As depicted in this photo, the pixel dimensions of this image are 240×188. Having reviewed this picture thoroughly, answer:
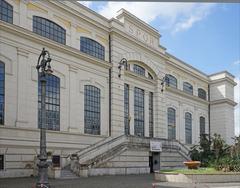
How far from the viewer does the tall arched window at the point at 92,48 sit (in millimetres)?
36406

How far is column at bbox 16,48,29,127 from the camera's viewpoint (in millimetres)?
29031

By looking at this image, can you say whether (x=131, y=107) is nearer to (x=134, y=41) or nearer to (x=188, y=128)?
(x=134, y=41)

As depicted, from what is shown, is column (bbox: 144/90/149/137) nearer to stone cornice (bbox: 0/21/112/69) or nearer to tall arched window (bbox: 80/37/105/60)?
stone cornice (bbox: 0/21/112/69)

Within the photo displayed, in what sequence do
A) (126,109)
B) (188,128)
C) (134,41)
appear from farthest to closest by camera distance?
(188,128) < (134,41) < (126,109)

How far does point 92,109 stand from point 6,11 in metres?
12.7

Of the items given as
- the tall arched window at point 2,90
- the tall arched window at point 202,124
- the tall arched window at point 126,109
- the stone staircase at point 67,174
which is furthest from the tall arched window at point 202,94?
the tall arched window at point 2,90

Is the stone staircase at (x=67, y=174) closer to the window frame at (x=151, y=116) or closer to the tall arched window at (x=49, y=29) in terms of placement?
the tall arched window at (x=49, y=29)

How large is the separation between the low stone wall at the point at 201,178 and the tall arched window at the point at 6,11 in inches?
664

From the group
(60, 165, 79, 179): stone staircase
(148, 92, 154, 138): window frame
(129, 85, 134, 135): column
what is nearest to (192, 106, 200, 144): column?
(148, 92, 154, 138): window frame

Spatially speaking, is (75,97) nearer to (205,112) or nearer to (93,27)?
(93,27)

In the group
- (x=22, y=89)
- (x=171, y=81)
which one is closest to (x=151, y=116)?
(x=171, y=81)

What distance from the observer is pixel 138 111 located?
142 feet

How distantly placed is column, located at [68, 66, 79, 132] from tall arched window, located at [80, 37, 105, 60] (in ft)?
9.65

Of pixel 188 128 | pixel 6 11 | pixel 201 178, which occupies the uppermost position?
pixel 6 11
